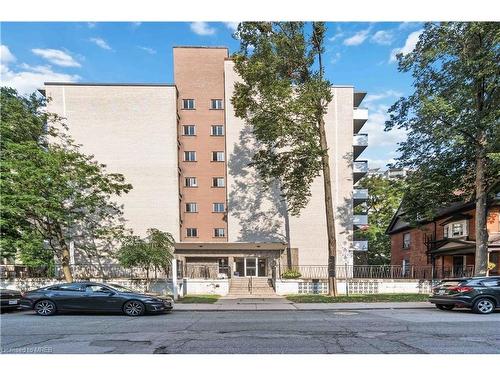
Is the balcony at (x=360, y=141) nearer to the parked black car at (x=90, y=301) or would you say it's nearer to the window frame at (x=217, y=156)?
the window frame at (x=217, y=156)

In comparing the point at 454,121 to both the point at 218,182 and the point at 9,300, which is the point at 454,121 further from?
the point at 9,300

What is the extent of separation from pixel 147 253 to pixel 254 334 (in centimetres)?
1090

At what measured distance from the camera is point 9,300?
43.7 feet

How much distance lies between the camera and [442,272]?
23.6 meters

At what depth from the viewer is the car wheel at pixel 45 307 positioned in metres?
12.4

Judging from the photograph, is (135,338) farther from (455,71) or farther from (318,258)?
(318,258)

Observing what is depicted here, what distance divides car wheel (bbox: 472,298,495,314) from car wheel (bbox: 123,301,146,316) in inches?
480

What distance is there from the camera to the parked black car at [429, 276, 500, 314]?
493 inches

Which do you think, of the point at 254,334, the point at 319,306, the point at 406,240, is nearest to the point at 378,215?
the point at 406,240

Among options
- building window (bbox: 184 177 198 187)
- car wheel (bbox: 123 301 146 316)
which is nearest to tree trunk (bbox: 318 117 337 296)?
car wheel (bbox: 123 301 146 316)

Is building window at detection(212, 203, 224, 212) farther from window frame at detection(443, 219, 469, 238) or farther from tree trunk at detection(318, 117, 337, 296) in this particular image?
window frame at detection(443, 219, 469, 238)

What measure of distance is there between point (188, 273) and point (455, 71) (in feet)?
64.8

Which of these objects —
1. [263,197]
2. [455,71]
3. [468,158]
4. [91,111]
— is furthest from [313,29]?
[91,111]

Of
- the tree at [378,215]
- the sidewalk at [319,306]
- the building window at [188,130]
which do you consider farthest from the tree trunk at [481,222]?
the tree at [378,215]
